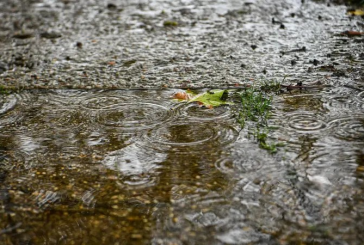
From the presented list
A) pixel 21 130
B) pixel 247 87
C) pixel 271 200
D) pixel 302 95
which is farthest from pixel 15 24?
pixel 271 200

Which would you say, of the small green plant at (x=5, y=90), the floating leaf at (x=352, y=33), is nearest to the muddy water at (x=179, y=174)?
the small green plant at (x=5, y=90)

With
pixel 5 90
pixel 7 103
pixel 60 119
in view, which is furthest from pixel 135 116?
pixel 5 90

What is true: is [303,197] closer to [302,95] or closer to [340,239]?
[340,239]

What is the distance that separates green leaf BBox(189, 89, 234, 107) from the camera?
2.80 m

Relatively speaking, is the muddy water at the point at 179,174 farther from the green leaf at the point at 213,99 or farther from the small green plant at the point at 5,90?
the small green plant at the point at 5,90

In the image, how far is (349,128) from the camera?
239 centimetres

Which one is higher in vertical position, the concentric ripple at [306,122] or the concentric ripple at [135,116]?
the concentric ripple at [306,122]

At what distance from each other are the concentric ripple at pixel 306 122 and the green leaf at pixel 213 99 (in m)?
0.44

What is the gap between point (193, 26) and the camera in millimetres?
4742

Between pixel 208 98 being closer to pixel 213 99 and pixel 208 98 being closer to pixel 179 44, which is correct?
pixel 213 99

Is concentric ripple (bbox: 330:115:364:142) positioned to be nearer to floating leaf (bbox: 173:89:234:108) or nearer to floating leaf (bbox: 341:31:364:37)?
floating leaf (bbox: 173:89:234:108)

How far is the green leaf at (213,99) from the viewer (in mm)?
2801

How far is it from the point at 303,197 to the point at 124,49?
2679 millimetres

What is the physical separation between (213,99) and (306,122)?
2.03 feet
